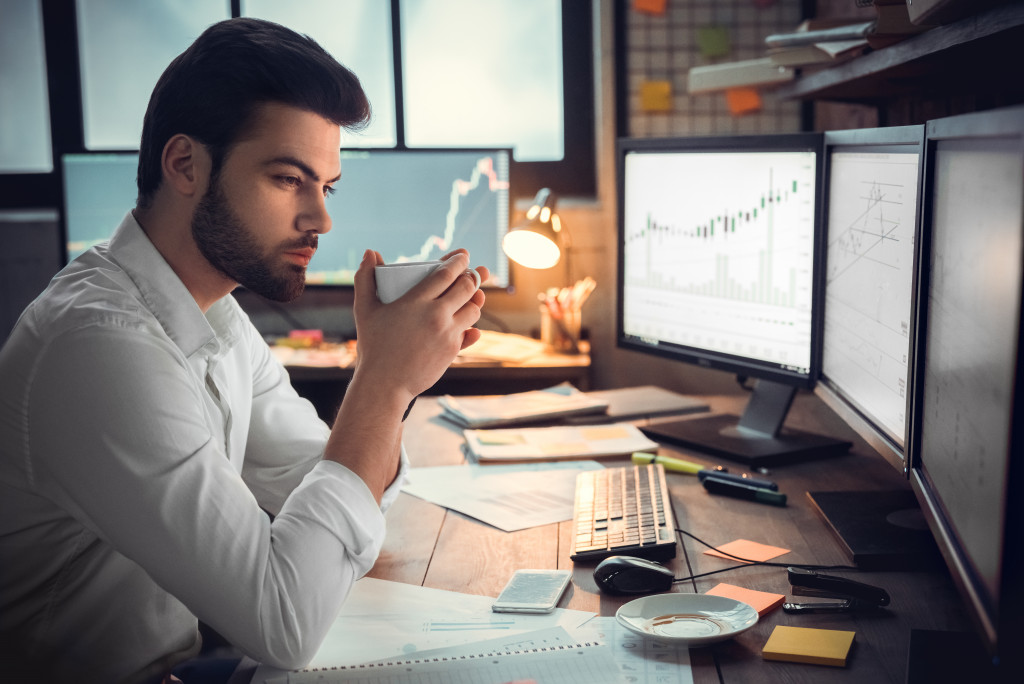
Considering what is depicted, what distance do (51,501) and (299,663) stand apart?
0.28 metres

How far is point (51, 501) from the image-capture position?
86 centimetres

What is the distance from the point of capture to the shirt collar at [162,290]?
37.8 inches

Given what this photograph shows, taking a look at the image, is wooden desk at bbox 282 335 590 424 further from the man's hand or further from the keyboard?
the man's hand

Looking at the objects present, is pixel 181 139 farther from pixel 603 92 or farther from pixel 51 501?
pixel 603 92

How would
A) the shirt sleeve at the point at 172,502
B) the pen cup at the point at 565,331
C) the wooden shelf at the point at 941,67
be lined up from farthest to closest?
the pen cup at the point at 565,331
the wooden shelf at the point at 941,67
the shirt sleeve at the point at 172,502

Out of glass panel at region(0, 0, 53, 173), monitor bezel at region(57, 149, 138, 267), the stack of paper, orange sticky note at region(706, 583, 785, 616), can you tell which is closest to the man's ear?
orange sticky note at region(706, 583, 785, 616)

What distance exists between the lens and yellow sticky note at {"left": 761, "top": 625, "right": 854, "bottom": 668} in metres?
0.82

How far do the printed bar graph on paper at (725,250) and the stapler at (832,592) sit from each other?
52 centimetres

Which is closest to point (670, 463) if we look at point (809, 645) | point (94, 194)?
point (809, 645)

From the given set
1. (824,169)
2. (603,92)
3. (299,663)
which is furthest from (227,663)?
(603,92)

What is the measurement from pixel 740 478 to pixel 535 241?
73 cm

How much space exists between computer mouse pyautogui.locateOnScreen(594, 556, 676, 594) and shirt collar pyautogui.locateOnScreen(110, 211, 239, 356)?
485 mm

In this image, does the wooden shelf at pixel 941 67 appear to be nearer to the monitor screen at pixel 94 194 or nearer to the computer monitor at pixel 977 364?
the computer monitor at pixel 977 364

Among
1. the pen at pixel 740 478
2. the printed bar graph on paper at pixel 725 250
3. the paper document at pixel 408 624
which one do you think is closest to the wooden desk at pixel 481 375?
the printed bar graph on paper at pixel 725 250
